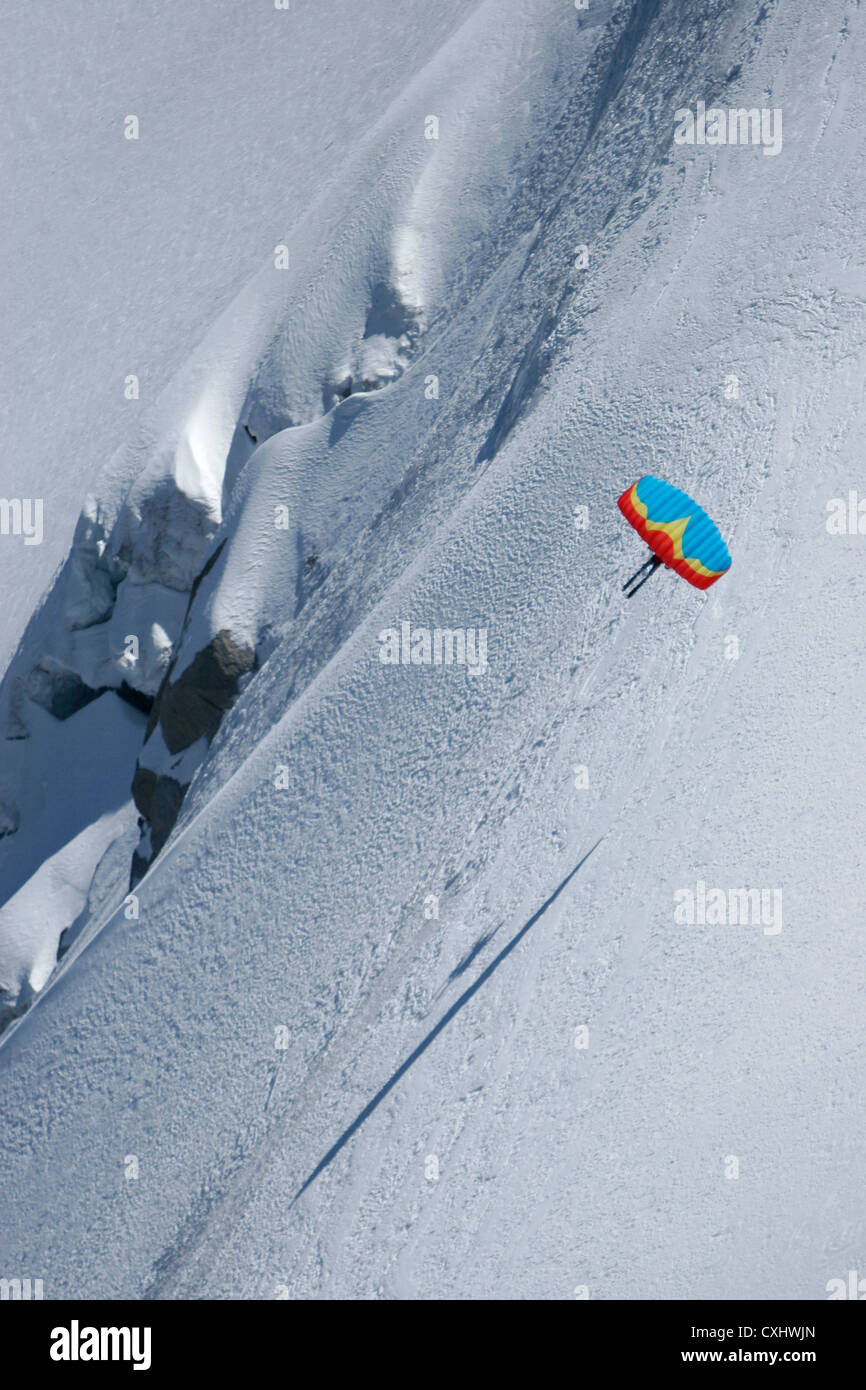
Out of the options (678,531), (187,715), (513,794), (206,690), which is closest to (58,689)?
(187,715)

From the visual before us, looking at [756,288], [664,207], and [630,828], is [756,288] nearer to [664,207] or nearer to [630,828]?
[664,207]

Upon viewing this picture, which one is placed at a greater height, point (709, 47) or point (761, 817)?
point (709, 47)

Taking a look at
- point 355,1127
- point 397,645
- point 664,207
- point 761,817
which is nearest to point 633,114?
point 664,207

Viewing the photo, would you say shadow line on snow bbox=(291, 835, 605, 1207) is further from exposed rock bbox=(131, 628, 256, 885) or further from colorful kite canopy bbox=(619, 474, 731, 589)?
exposed rock bbox=(131, 628, 256, 885)

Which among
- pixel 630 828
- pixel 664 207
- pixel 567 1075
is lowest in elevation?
pixel 567 1075

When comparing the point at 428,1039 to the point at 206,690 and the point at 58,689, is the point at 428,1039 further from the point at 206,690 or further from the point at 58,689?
the point at 58,689

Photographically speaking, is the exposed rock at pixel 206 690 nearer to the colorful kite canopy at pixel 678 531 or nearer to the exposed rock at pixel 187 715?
the exposed rock at pixel 187 715

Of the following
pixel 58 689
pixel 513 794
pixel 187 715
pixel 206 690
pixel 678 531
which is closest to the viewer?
pixel 678 531

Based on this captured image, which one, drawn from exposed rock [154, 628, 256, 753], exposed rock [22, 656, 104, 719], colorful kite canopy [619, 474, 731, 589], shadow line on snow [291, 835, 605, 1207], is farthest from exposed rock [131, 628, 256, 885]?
colorful kite canopy [619, 474, 731, 589]
